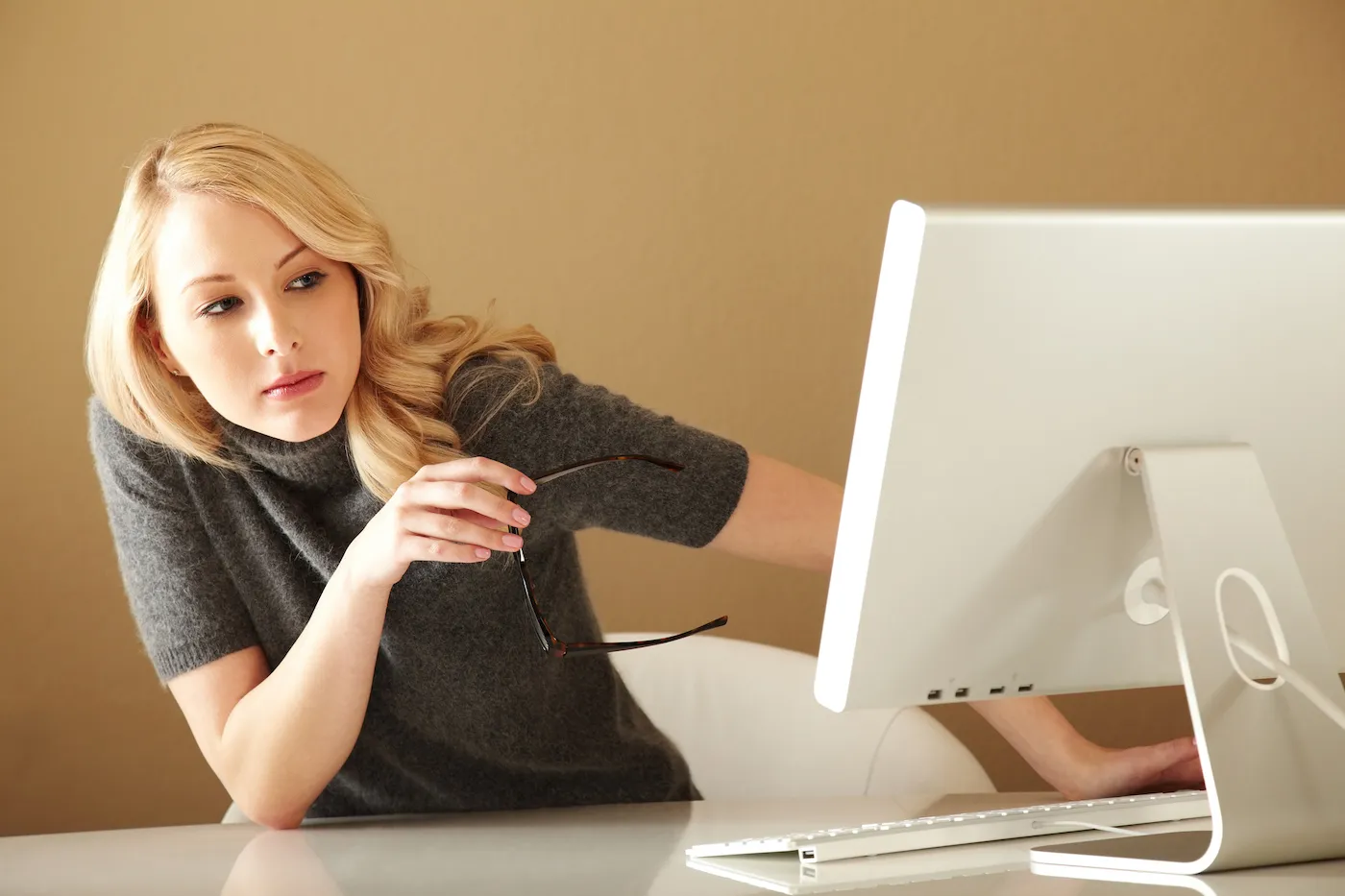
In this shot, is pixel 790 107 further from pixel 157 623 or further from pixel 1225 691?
pixel 1225 691

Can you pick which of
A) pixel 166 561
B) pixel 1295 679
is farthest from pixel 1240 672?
pixel 166 561

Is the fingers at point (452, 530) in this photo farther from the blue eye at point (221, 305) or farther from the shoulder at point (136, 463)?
the shoulder at point (136, 463)

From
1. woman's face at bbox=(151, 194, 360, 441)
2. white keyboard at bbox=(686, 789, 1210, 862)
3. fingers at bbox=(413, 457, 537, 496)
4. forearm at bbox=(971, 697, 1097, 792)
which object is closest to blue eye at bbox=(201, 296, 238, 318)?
woman's face at bbox=(151, 194, 360, 441)

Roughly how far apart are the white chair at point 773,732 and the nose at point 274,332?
56cm

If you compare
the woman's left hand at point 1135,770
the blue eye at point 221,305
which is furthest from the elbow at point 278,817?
the woman's left hand at point 1135,770

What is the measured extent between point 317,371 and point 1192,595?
0.75m

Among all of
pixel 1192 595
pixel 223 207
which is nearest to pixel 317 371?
pixel 223 207

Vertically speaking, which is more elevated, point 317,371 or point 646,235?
point 646,235

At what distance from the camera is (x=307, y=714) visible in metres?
1.07

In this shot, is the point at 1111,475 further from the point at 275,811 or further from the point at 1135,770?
the point at 275,811

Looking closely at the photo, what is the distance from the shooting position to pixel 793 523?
1.17 meters

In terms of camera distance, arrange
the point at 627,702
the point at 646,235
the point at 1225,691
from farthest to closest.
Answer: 1. the point at 646,235
2. the point at 627,702
3. the point at 1225,691

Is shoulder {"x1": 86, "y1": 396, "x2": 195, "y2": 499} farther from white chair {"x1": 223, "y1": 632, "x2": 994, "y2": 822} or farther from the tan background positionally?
the tan background

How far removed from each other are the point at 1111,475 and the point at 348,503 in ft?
2.49
